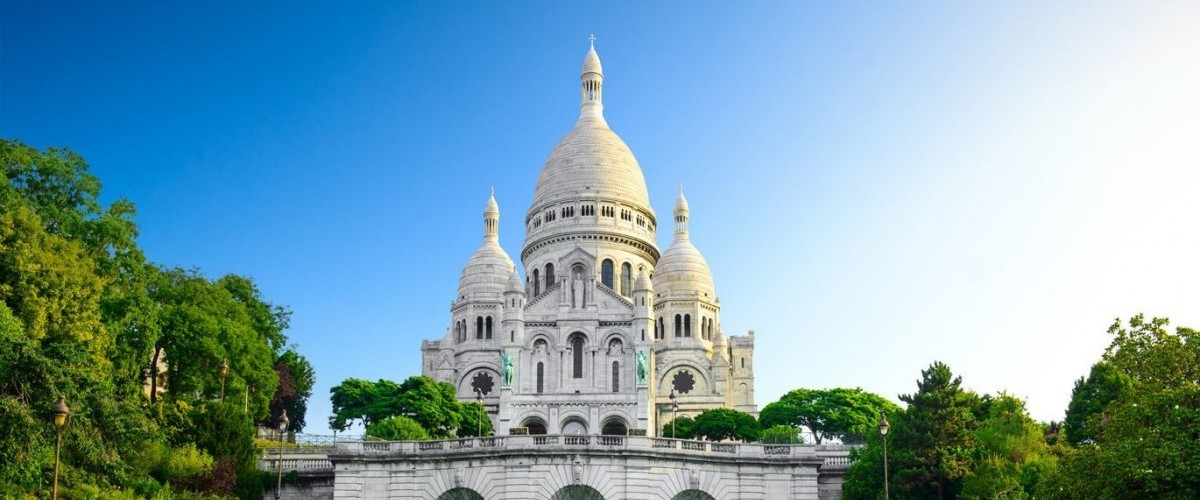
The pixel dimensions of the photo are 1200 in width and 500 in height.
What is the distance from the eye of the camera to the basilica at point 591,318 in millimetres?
93812

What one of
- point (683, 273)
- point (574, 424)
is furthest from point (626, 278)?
point (574, 424)

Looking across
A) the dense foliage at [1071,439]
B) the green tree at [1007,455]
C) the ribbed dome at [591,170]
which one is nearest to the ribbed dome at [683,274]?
the ribbed dome at [591,170]

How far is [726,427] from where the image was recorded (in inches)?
3322

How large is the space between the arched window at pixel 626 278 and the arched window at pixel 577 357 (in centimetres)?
869

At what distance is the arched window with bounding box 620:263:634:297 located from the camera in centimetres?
10512

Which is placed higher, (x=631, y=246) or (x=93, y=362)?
(x=631, y=246)

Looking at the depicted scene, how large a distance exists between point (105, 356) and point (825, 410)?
52.8 meters

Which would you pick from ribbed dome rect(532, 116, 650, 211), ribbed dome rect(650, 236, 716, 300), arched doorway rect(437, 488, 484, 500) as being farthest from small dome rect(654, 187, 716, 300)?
arched doorway rect(437, 488, 484, 500)

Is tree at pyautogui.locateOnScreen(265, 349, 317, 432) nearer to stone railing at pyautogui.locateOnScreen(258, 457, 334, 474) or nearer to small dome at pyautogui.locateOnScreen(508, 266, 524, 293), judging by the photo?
stone railing at pyautogui.locateOnScreen(258, 457, 334, 474)

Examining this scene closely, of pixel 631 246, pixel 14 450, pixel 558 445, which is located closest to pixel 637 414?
pixel 631 246

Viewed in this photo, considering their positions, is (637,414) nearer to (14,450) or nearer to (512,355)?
(512,355)

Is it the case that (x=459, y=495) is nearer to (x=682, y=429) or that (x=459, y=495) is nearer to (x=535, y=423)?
(x=682, y=429)

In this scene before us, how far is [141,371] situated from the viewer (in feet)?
168

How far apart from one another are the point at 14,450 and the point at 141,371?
548 inches
